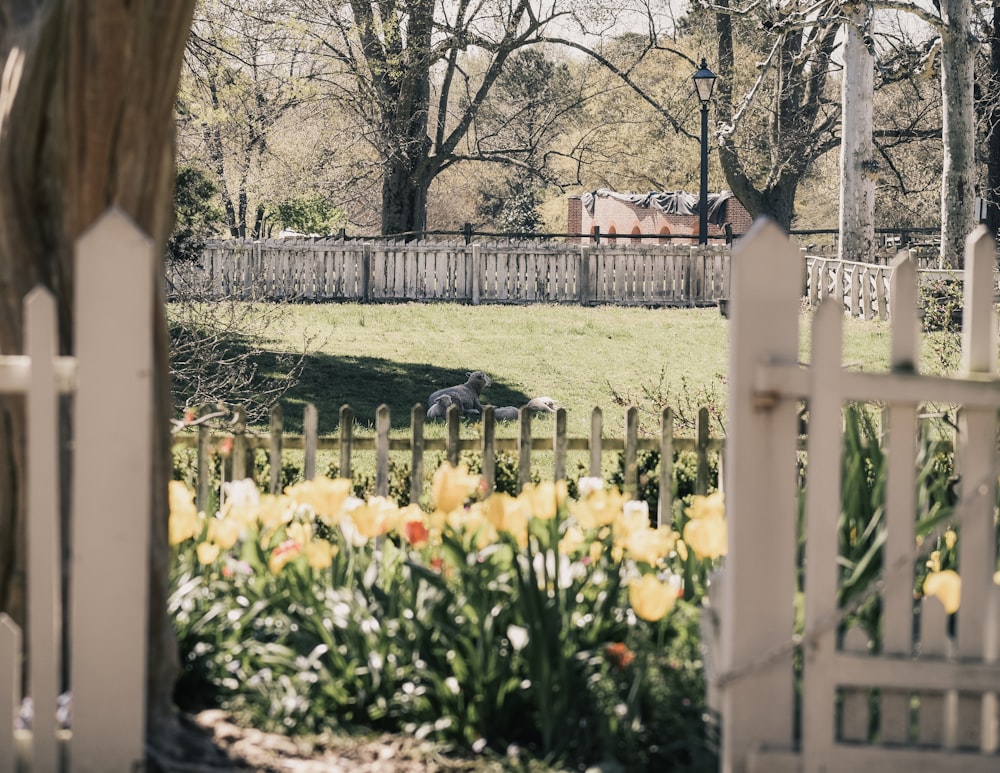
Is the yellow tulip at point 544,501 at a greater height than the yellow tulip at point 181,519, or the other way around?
the yellow tulip at point 544,501

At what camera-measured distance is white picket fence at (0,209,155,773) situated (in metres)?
2.63

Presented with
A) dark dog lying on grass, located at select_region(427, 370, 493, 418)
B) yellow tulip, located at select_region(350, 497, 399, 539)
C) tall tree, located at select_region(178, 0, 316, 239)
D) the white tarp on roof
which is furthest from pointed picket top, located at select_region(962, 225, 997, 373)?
the white tarp on roof

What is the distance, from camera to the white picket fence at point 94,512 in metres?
2.63

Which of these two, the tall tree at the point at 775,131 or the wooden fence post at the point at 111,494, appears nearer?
the wooden fence post at the point at 111,494

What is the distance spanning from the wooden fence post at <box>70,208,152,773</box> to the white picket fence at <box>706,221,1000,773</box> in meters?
1.23

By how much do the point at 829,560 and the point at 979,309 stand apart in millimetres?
689

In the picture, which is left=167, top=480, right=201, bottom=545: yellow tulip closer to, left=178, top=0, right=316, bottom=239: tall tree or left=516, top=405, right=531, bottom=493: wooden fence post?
left=516, top=405, right=531, bottom=493: wooden fence post

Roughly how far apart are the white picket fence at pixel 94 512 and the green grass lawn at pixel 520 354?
24.6 feet

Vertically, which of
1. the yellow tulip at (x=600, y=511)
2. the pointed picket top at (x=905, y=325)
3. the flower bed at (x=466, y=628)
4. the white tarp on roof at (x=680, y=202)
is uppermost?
the white tarp on roof at (x=680, y=202)

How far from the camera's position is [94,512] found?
2682 mm

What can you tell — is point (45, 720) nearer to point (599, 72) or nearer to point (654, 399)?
point (654, 399)

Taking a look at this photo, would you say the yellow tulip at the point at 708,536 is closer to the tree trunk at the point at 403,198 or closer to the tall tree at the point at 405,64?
the tall tree at the point at 405,64

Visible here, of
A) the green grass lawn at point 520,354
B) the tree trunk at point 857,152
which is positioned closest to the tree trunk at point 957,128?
the tree trunk at point 857,152

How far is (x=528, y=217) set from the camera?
48344 millimetres
